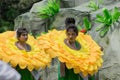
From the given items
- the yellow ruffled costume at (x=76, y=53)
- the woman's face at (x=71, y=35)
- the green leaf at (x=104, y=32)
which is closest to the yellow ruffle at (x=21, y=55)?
the yellow ruffled costume at (x=76, y=53)

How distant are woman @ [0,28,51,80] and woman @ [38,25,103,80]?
0.48 ft

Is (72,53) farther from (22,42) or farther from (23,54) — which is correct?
(22,42)

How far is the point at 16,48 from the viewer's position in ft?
15.2

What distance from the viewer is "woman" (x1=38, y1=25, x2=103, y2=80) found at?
438 cm

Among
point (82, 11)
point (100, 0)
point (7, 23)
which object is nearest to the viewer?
point (82, 11)

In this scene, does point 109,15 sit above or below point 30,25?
above

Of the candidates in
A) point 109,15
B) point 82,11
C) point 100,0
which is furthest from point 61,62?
point 100,0

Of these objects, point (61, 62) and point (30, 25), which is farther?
point (30, 25)

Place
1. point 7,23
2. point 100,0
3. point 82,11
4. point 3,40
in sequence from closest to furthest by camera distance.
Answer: point 3,40 < point 82,11 < point 100,0 < point 7,23

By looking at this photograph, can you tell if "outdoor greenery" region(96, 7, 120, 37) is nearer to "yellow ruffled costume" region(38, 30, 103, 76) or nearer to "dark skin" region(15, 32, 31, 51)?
"yellow ruffled costume" region(38, 30, 103, 76)

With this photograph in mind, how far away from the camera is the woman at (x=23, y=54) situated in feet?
14.8

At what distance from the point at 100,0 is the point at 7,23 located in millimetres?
7014

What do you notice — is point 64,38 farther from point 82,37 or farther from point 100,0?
point 100,0

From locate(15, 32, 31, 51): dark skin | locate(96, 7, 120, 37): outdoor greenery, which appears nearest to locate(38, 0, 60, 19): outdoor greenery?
locate(96, 7, 120, 37): outdoor greenery
